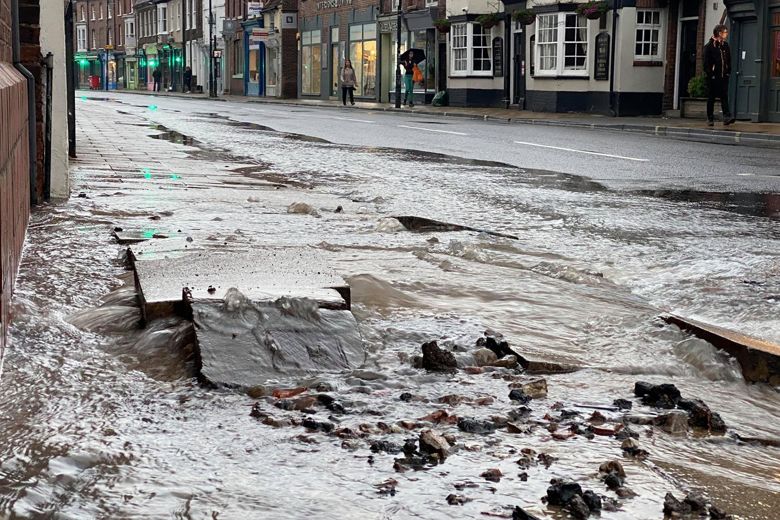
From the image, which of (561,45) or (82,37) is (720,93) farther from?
(82,37)

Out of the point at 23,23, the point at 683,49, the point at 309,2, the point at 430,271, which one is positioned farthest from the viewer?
the point at 309,2

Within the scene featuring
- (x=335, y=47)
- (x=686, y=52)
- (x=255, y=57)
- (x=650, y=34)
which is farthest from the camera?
(x=255, y=57)

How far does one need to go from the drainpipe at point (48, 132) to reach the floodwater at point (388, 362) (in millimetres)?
454

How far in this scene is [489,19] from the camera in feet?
127

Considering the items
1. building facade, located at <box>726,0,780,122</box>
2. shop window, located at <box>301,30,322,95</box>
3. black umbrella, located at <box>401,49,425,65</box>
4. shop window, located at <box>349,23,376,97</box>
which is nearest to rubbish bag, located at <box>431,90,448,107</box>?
black umbrella, located at <box>401,49,425,65</box>

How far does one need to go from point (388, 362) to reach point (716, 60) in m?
20.7

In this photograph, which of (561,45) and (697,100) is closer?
(697,100)

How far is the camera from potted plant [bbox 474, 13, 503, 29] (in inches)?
1522

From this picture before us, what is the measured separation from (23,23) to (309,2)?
53.1 m

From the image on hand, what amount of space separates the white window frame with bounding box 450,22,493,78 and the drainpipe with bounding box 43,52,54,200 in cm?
3255

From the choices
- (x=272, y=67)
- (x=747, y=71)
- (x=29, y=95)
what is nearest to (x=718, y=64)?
(x=747, y=71)

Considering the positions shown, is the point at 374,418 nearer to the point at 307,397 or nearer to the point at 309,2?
the point at 307,397

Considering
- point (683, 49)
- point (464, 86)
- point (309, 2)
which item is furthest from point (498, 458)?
point (309, 2)

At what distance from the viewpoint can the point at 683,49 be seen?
31281 mm
